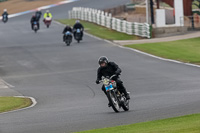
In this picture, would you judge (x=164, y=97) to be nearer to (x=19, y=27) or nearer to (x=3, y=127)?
(x=3, y=127)

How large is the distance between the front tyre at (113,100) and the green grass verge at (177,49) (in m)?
14.9

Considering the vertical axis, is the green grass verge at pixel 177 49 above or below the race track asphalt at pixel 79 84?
below

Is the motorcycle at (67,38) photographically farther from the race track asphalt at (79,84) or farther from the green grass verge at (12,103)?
the green grass verge at (12,103)

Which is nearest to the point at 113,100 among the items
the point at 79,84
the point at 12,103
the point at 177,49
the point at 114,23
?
the point at 12,103

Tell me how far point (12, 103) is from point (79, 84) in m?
5.40

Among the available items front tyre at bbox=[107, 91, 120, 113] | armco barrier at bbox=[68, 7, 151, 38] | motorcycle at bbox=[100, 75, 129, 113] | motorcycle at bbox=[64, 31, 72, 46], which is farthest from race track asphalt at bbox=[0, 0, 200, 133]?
armco barrier at bbox=[68, 7, 151, 38]

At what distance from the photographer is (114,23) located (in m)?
51.0

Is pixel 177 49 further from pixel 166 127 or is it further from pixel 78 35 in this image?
pixel 166 127

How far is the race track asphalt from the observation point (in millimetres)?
14648

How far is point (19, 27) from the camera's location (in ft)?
193

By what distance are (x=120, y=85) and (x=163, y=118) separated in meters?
2.77

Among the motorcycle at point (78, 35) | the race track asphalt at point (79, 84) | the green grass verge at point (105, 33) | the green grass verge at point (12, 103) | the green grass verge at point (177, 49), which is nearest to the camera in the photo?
the race track asphalt at point (79, 84)

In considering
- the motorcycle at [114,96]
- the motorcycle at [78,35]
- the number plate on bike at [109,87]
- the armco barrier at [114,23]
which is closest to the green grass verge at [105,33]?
the armco barrier at [114,23]

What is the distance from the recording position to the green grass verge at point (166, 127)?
11336mm
